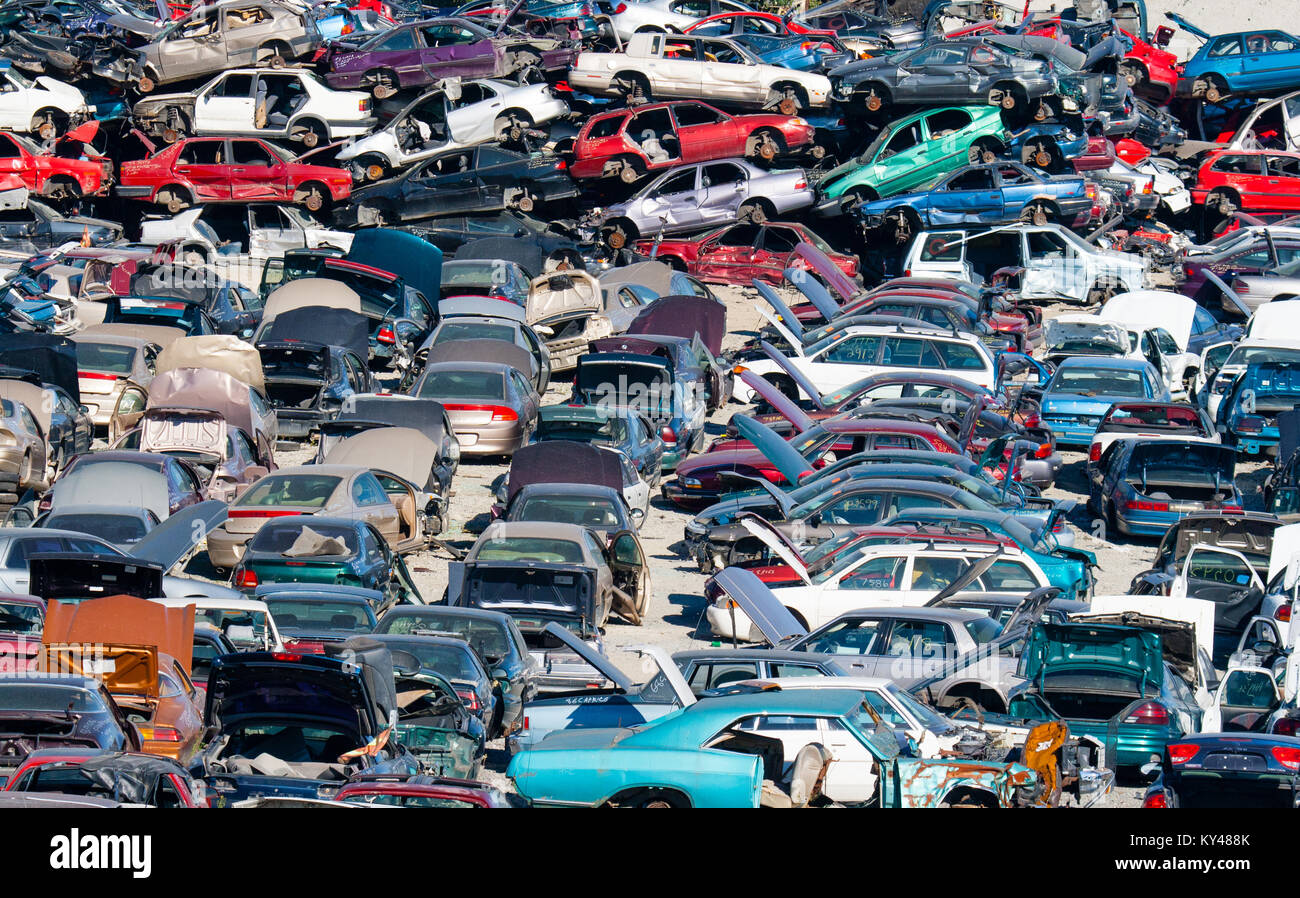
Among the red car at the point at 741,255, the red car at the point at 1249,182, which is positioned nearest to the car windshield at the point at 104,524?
the red car at the point at 741,255

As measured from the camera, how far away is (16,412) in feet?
67.8

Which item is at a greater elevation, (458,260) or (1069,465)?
(458,260)

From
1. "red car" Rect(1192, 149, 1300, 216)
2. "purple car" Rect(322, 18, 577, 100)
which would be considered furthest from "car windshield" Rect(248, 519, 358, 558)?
"red car" Rect(1192, 149, 1300, 216)

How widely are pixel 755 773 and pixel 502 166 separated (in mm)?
21925

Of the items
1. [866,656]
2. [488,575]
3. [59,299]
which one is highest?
[59,299]

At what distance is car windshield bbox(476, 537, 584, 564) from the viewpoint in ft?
55.9

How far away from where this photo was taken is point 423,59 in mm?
A: 35594

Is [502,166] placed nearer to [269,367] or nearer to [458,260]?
[458,260]

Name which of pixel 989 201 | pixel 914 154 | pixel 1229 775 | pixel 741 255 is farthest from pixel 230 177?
pixel 1229 775

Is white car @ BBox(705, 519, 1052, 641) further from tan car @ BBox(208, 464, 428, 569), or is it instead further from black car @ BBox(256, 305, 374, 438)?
black car @ BBox(256, 305, 374, 438)

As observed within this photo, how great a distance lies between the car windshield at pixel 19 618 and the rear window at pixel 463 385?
337 inches

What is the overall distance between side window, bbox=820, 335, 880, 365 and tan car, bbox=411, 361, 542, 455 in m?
4.09

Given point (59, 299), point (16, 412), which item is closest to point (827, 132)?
point (59, 299)
